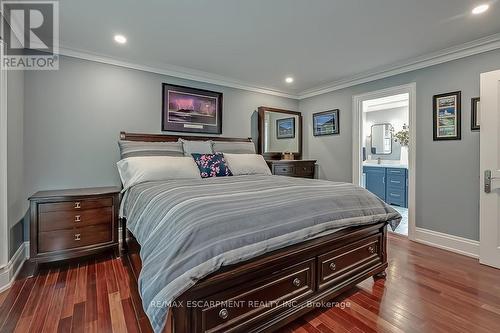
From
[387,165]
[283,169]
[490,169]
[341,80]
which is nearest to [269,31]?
[341,80]

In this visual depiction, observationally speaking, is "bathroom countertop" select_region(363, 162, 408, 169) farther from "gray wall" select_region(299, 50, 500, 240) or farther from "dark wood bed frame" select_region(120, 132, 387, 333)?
"dark wood bed frame" select_region(120, 132, 387, 333)

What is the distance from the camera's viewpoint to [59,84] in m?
2.84

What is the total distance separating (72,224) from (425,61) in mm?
4545

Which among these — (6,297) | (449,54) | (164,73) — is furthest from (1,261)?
(449,54)

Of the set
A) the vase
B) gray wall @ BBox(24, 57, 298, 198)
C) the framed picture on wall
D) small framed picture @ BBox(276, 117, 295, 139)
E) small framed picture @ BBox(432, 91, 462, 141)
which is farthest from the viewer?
the vase

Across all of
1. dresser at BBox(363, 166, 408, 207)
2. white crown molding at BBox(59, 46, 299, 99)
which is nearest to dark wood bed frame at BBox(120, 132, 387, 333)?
white crown molding at BBox(59, 46, 299, 99)

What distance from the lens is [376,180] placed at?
5.60 m

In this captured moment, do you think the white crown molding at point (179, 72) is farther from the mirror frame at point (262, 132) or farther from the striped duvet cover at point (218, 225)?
the striped duvet cover at point (218, 225)

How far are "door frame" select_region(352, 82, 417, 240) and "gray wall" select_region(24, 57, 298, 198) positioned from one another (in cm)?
303

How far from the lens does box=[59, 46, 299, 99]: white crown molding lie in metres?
2.94

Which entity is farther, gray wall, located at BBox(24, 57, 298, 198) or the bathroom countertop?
the bathroom countertop

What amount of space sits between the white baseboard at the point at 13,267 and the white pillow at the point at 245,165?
90.7 inches

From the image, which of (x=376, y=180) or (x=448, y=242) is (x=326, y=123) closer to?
(x=376, y=180)

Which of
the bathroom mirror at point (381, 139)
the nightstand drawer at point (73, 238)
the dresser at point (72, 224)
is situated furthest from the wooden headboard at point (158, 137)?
the bathroom mirror at point (381, 139)
